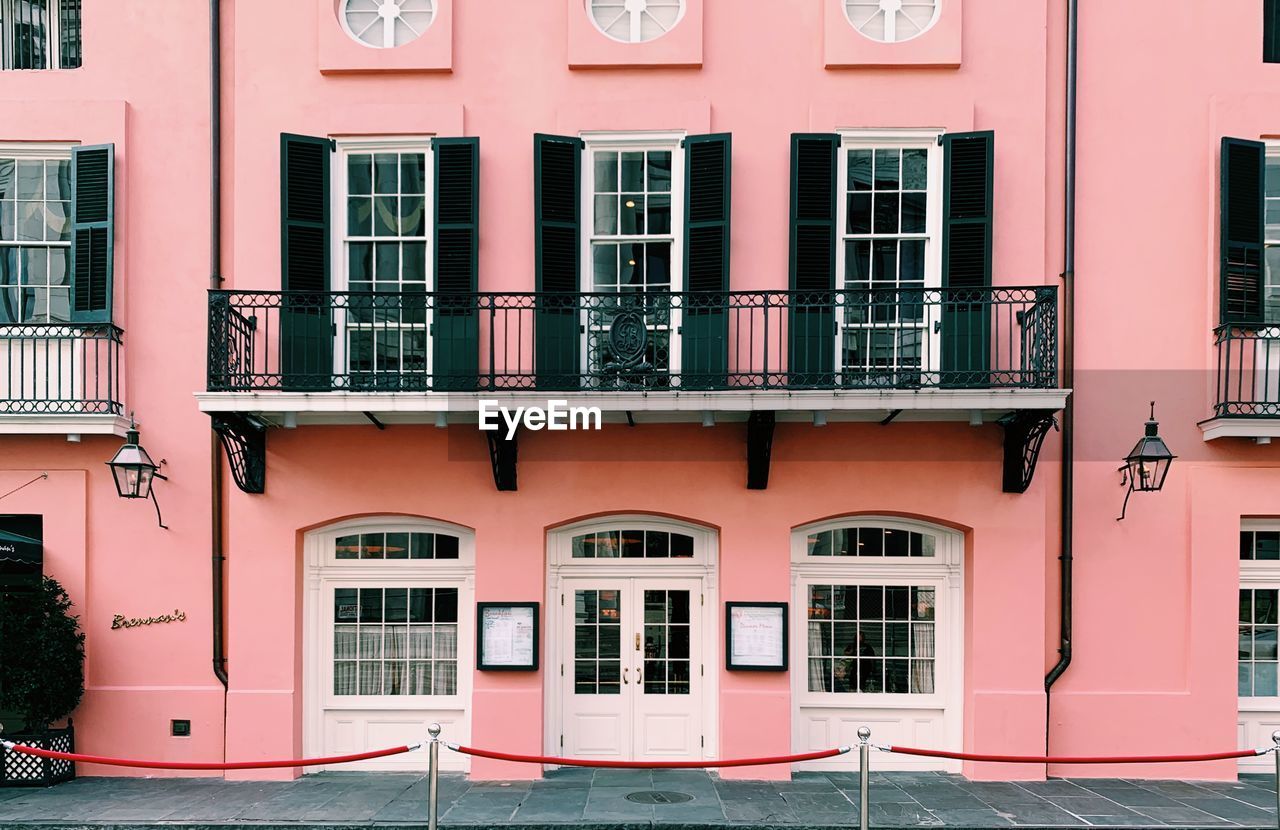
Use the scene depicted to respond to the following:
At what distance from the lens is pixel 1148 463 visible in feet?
30.9

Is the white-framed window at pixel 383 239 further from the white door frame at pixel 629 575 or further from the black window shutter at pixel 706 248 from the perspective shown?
the black window shutter at pixel 706 248

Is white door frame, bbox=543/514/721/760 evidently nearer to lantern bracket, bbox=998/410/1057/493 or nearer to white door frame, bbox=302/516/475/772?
white door frame, bbox=302/516/475/772

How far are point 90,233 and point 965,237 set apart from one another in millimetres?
9358

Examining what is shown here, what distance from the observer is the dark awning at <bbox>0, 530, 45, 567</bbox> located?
31.0 ft

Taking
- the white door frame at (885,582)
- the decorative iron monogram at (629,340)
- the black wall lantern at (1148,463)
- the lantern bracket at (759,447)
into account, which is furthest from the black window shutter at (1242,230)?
the decorative iron monogram at (629,340)

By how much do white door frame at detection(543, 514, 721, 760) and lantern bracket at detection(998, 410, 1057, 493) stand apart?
319cm

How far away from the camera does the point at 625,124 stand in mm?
9703

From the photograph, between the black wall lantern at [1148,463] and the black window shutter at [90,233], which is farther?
the black window shutter at [90,233]

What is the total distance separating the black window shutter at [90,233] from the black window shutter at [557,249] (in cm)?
466

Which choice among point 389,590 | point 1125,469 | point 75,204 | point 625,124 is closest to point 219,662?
point 389,590

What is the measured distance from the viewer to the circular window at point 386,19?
32.6 ft

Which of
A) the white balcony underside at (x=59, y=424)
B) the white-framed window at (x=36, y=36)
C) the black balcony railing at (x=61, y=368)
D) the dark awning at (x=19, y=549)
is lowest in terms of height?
the dark awning at (x=19, y=549)

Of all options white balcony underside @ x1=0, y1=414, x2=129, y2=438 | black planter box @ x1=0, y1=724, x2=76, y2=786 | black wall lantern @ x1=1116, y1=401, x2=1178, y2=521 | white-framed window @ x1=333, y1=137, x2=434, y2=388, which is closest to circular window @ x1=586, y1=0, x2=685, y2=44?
white-framed window @ x1=333, y1=137, x2=434, y2=388

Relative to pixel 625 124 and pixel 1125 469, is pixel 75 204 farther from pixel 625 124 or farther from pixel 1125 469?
pixel 1125 469
